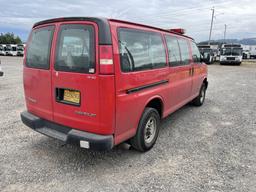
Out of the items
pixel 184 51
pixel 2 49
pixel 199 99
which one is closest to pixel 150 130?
pixel 184 51

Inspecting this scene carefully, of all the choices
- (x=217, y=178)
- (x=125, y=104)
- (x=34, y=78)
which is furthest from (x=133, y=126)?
(x=34, y=78)

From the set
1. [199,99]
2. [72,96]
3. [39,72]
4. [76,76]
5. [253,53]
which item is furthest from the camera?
[253,53]

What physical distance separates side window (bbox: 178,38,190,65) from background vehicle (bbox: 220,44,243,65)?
21.8 m

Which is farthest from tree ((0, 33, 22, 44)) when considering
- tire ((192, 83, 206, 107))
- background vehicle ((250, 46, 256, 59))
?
tire ((192, 83, 206, 107))

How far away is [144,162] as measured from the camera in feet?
10.6

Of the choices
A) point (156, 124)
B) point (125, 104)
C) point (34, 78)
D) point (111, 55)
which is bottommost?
point (156, 124)

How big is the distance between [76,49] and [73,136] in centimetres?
114

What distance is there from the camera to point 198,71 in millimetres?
5766

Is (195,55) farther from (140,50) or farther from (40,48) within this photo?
(40,48)

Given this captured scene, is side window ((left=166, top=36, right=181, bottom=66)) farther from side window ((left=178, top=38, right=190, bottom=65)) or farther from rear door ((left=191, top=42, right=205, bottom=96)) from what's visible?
rear door ((left=191, top=42, right=205, bottom=96))

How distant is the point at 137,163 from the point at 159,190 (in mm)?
675

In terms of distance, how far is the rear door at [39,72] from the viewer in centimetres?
302

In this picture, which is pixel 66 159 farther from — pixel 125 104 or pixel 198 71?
pixel 198 71

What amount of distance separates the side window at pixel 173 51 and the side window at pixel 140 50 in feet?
1.01
